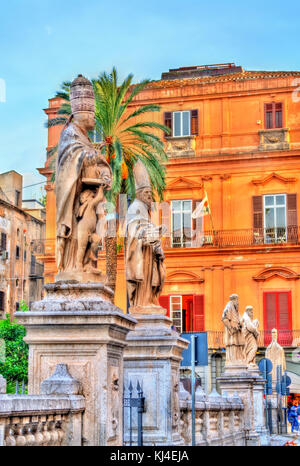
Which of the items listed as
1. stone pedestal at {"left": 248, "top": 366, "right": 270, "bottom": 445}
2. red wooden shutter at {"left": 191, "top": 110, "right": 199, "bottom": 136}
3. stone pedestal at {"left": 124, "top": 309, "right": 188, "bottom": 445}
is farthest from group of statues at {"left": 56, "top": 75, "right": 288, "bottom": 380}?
red wooden shutter at {"left": 191, "top": 110, "right": 199, "bottom": 136}

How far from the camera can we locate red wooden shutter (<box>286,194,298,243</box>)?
3753 centimetres

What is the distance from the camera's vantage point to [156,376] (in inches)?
406

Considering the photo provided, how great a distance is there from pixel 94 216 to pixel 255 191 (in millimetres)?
31504

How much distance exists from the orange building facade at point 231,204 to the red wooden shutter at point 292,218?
0.17ft

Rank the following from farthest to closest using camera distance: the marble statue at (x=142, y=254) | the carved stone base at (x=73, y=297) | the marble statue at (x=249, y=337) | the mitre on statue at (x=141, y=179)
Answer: the marble statue at (x=249, y=337), the mitre on statue at (x=141, y=179), the marble statue at (x=142, y=254), the carved stone base at (x=73, y=297)

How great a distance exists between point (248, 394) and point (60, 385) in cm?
1275

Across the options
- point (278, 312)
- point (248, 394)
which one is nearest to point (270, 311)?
point (278, 312)

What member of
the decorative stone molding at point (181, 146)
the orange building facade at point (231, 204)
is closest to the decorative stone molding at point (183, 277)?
the orange building facade at point (231, 204)

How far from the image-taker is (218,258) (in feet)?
125

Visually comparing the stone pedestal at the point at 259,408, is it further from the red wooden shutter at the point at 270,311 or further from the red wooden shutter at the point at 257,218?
the red wooden shutter at the point at 257,218

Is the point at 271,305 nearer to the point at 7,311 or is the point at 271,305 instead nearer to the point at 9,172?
the point at 7,311

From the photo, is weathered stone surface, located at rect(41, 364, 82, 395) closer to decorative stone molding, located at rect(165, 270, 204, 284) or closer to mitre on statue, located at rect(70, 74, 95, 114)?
mitre on statue, located at rect(70, 74, 95, 114)

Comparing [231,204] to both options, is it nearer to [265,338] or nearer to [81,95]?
[265,338]

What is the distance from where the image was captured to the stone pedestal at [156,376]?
1007 centimetres
